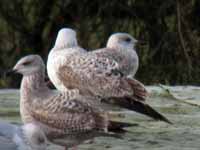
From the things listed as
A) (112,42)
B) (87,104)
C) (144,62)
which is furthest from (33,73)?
(144,62)

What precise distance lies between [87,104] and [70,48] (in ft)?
4.48

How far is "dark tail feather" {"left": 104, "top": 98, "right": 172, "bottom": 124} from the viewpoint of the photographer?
712cm

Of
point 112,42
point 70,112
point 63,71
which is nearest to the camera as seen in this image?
point 70,112

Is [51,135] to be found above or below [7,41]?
below

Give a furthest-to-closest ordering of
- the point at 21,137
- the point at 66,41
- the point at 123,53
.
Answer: the point at 123,53
the point at 66,41
the point at 21,137

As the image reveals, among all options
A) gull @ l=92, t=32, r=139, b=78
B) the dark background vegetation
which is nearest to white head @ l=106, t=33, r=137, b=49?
gull @ l=92, t=32, r=139, b=78

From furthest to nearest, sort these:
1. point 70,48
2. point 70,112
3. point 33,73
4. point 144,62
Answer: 1. point 144,62
2. point 70,48
3. point 33,73
4. point 70,112

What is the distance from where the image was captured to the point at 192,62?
1128cm

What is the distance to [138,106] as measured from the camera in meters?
7.15

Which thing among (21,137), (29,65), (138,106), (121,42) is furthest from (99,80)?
(21,137)

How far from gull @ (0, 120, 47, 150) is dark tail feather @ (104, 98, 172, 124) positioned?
1073 mm

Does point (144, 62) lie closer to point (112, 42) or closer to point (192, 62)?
point (192, 62)

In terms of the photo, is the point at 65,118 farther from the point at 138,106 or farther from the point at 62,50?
the point at 62,50

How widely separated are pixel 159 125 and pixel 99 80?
20.0 inches
